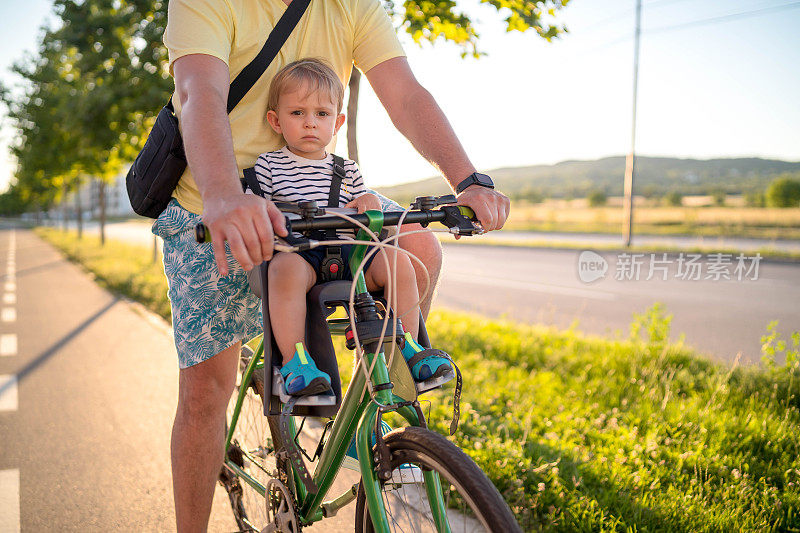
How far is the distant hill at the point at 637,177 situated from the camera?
283ft

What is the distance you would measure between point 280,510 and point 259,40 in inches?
57.6

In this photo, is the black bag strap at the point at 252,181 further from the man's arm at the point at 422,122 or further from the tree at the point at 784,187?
the tree at the point at 784,187

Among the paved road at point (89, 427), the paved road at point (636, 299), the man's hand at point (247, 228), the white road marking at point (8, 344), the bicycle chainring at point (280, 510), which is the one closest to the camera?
the man's hand at point (247, 228)

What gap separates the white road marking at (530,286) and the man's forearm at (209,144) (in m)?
9.93

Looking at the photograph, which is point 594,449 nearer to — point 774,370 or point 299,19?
point 774,370

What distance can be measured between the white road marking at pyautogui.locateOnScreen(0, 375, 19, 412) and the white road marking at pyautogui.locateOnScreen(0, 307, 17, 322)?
3391mm

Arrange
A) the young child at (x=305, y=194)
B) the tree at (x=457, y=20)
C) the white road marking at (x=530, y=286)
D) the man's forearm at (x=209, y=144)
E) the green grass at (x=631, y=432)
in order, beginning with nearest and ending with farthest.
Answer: the man's forearm at (x=209, y=144), the young child at (x=305, y=194), the green grass at (x=631, y=432), the tree at (x=457, y=20), the white road marking at (x=530, y=286)

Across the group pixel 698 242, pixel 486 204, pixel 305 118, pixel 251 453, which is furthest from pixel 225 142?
pixel 698 242

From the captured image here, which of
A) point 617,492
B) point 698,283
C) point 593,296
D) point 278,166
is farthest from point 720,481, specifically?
point 698,283

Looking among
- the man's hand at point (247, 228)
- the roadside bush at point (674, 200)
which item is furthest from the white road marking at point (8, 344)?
the roadside bush at point (674, 200)

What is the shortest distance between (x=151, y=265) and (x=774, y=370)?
43.6ft

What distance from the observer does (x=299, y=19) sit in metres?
1.94

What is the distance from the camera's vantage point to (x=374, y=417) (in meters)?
1.60

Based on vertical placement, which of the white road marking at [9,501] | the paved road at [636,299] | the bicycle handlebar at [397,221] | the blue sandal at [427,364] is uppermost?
the bicycle handlebar at [397,221]
